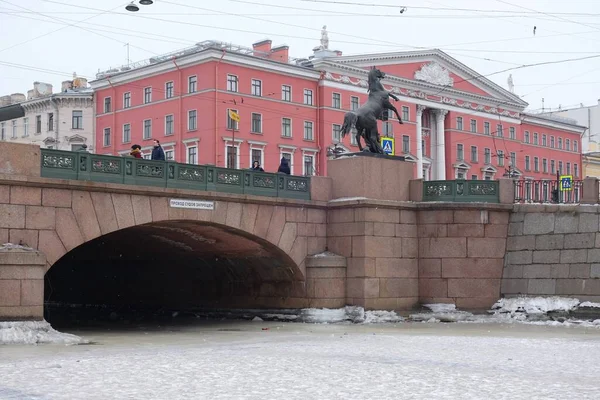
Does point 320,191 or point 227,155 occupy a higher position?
point 227,155

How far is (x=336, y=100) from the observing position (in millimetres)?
57500

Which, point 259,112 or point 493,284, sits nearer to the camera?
point 493,284

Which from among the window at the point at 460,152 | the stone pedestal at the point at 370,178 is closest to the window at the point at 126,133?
the window at the point at 460,152

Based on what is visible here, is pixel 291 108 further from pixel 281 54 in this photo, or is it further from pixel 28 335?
pixel 28 335

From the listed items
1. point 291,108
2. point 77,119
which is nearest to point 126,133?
point 77,119

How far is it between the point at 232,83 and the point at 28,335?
36.3 meters

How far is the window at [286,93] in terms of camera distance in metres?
54.8

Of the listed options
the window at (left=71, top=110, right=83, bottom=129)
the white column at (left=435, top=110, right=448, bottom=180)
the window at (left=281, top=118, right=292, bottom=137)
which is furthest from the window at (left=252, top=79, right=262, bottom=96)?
the white column at (left=435, top=110, right=448, bottom=180)

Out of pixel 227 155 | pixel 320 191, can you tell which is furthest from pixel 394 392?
pixel 227 155

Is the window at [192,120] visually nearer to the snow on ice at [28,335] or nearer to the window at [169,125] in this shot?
the window at [169,125]

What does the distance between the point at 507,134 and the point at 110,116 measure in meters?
31.4

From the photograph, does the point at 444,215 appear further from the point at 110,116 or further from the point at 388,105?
the point at 110,116

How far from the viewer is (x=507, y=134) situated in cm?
7069

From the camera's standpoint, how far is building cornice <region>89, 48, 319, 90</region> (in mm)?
50906
